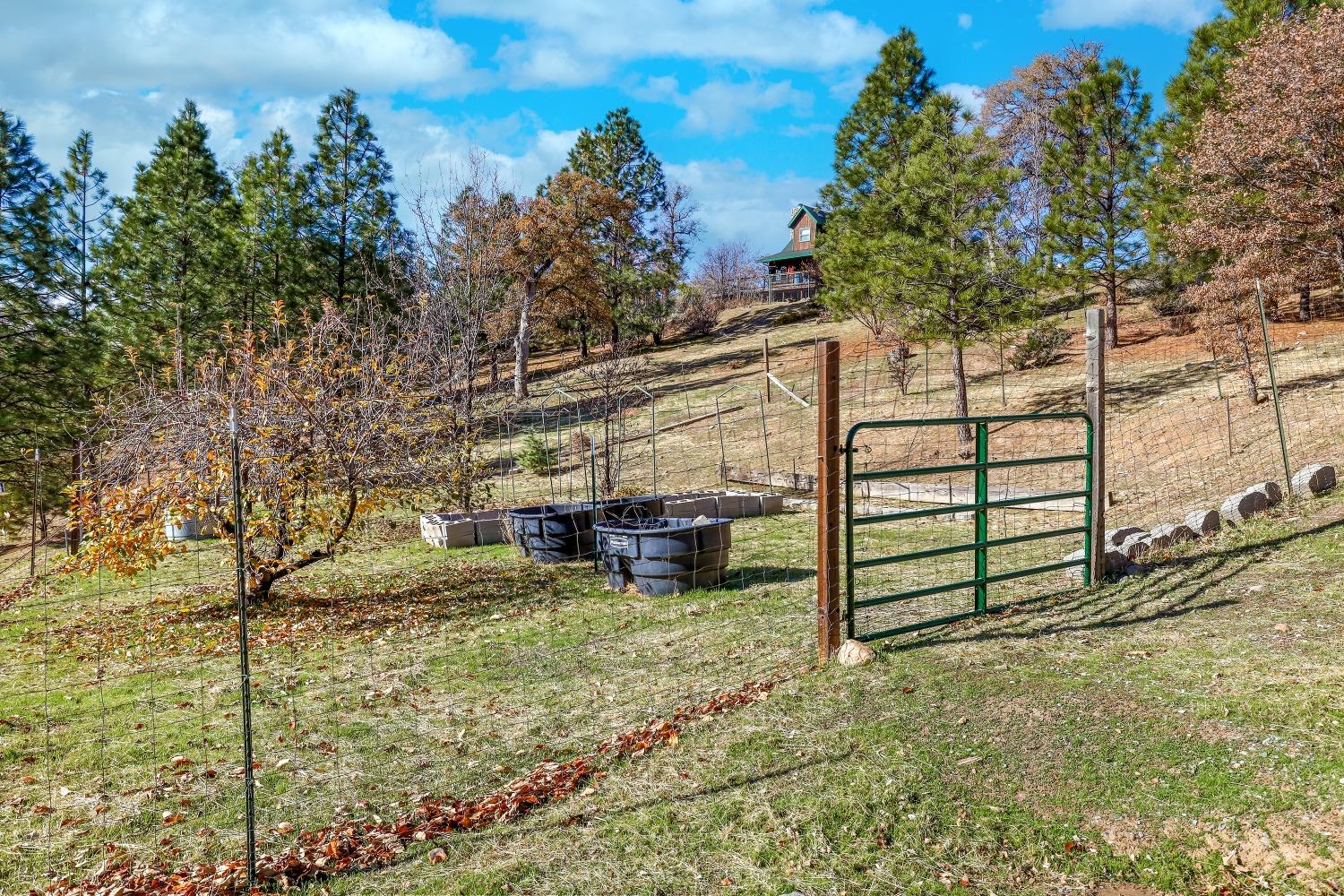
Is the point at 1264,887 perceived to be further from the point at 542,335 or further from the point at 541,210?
the point at 542,335

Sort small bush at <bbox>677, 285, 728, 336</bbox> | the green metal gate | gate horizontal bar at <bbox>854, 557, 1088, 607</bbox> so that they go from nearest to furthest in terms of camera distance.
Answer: the green metal gate, gate horizontal bar at <bbox>854, 557, 1088, 607</bbox>, small bush at <bbox>677, 285, 728, 336</bbox>

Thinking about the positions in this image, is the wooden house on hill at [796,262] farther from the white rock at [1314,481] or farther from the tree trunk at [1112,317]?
the white rock at [1314,481]

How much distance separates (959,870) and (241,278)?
25149mm

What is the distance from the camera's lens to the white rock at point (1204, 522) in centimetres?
737

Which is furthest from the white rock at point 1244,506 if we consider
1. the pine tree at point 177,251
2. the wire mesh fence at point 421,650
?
the pine tree at point 177,251

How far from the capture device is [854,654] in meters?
4.96

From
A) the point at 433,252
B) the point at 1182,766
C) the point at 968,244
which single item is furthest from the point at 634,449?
the point at 1182,766

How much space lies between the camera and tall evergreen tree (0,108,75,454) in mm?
12141

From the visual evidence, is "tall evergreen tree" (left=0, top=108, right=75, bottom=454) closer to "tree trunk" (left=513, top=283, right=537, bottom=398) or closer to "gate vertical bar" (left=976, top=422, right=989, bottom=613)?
"gate vertical bar" (left=976, top=422, right=989, bottom=613)

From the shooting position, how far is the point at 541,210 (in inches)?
1170

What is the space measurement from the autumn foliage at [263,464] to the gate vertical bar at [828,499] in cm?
427

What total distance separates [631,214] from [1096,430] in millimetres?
30976

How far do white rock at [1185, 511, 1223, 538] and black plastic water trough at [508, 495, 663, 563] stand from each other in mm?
5264

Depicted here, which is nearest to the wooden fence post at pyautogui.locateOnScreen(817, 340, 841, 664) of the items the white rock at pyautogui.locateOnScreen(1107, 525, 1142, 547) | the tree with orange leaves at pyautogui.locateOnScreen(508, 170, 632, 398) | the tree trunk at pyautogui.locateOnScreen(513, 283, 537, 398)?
the white rock at pyautogui.locateOnScreen(1107, 525, 1142, 547)
